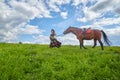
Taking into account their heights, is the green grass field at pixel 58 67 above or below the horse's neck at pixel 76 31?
below

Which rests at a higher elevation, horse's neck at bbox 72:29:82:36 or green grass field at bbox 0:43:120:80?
horse's neck at bbox 72:29:82:36

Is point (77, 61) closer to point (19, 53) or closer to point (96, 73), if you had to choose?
point (96, 73)

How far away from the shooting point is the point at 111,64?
17.0 metres

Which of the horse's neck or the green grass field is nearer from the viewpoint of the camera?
the green grass field

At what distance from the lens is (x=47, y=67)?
15.6m

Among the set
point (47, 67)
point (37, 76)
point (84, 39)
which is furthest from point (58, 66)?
point (84, 39)

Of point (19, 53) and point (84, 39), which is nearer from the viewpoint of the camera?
point (19, 53)

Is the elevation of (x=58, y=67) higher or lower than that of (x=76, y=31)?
lower

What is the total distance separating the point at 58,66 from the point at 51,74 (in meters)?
1.32

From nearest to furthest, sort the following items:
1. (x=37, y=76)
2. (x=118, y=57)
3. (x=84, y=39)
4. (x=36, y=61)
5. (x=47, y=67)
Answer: (x=37, y=76)
(x=47, y=67)
(x=36, y=61)
(x=118, y=57)
(x=84, y=39)

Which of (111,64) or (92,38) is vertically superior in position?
(92,38)

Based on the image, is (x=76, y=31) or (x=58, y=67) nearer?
(x=58, y=67)

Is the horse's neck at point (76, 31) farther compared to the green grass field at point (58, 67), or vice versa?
the horse's neck at point (76, 31)

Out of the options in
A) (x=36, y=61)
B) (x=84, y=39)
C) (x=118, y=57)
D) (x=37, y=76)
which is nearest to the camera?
(x=37, y=76)
